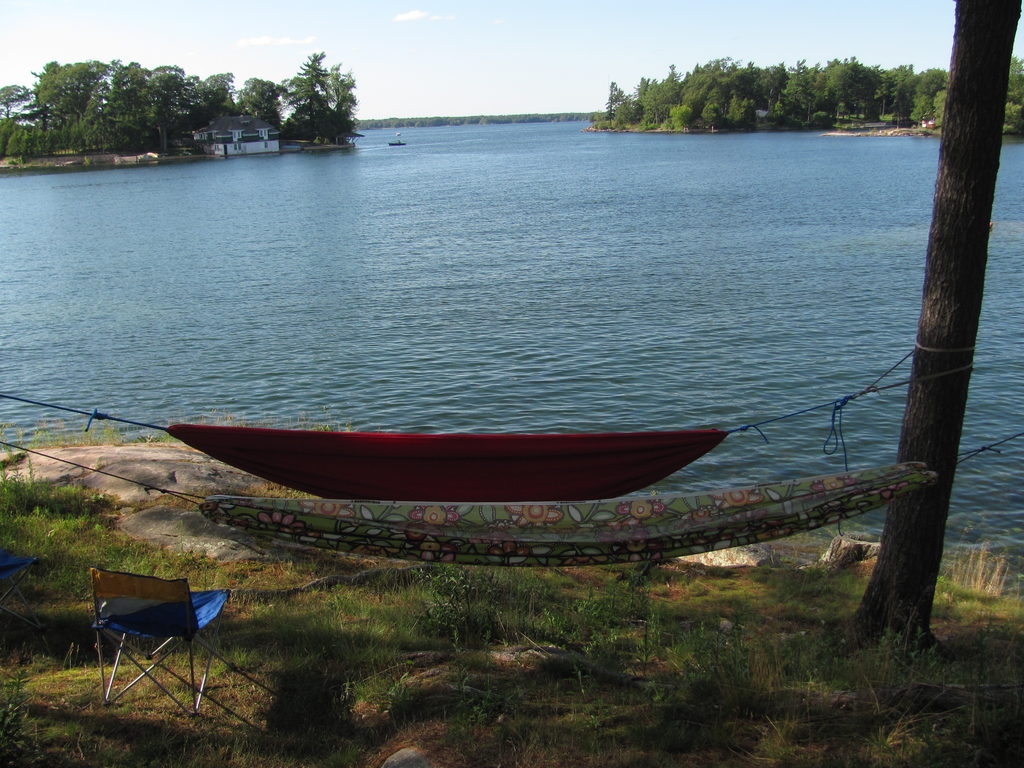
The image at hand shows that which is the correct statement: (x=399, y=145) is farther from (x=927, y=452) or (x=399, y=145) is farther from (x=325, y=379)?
(x=927, y=452)

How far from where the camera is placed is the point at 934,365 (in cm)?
492

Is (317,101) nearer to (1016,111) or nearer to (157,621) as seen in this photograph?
(1016,111)

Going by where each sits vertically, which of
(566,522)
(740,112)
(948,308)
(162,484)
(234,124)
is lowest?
(162,484)

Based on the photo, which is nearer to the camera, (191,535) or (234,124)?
(191,535)

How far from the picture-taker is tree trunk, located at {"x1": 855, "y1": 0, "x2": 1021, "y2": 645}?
182 inches

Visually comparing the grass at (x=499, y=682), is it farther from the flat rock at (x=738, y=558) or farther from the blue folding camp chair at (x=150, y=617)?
the flat rock at (x=738, y=558)

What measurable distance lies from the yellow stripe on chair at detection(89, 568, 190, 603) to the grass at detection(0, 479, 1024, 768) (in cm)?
52

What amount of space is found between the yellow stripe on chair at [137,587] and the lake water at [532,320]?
28.3 ft

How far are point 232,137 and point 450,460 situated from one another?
11435 centimetres

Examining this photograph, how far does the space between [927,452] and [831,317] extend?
650 inches

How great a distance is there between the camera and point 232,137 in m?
108

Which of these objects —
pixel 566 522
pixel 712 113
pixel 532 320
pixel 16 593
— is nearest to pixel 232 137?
pixel 712 113

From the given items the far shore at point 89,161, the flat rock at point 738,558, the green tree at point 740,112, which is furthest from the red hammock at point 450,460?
the green tree at point 740,112

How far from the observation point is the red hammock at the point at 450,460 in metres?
4.91
